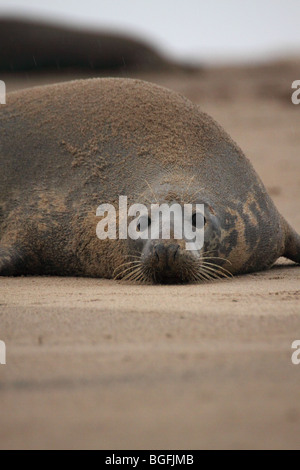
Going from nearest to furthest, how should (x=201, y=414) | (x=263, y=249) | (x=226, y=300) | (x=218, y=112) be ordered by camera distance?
(x=201, y=414) < (x=226, y=300) < (x=263, y=249) < (x=218, y=112)

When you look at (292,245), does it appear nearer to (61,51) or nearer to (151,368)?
(151,368)

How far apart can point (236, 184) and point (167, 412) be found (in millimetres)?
3089

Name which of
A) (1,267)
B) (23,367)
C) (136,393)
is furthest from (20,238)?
(136,393)

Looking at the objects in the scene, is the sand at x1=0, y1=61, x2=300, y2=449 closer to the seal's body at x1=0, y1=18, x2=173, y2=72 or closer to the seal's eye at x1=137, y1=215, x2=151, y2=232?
the seal's eye at x1=137, y1=215, x2=151, y2=232

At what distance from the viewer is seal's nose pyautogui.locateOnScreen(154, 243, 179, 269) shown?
145 inches

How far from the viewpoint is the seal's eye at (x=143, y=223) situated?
403cm

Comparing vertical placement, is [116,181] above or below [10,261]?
above

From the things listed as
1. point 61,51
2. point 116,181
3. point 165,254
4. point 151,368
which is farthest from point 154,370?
point 61,51

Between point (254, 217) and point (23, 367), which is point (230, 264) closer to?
point (254, 217)

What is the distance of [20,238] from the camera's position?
4750mm

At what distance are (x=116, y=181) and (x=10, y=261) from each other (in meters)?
0.88

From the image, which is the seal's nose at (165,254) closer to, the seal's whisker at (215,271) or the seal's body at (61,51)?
the seal's whisker at (215,271)

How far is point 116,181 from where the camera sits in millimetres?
4582

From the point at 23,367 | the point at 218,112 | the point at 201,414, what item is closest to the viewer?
the point at 201,414
